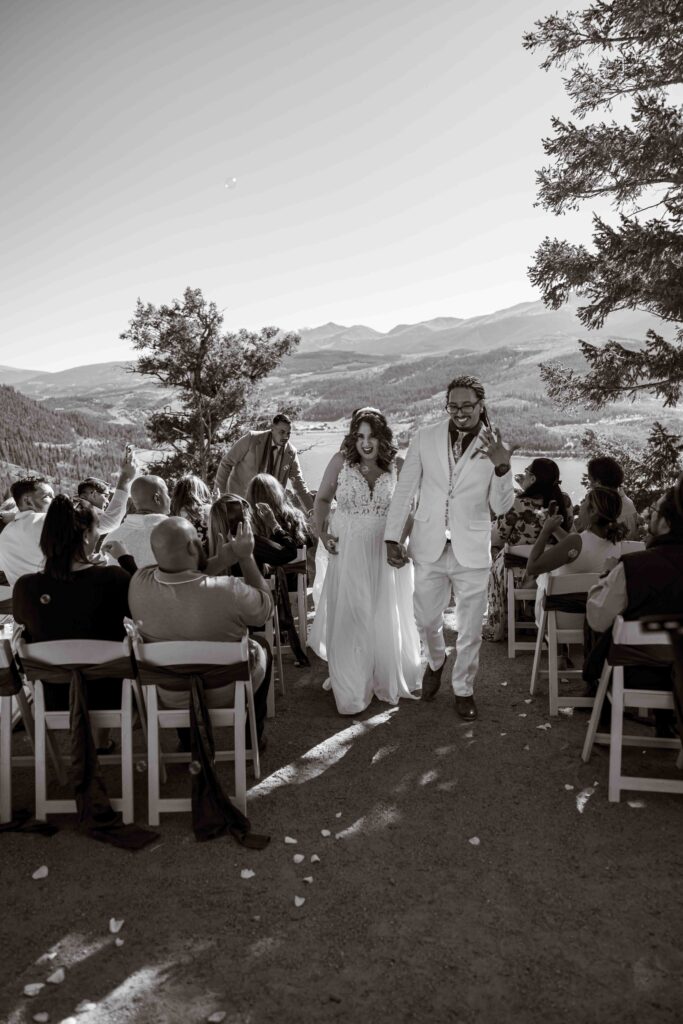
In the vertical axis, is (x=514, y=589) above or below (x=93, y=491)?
below

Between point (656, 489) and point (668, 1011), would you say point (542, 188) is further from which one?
point (668, 1011)

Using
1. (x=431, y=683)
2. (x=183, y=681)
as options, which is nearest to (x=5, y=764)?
(x=183, y=681)

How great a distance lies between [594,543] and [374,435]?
1625 millimetres

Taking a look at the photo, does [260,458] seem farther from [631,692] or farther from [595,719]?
[631,692]

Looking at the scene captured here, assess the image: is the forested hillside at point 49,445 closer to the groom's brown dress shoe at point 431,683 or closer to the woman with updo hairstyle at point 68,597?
the woman with updo hairstyle at point 68,597

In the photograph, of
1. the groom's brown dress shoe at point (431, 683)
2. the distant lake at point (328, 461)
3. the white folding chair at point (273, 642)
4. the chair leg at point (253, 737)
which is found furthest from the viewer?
the distant lake at point (328, 461)

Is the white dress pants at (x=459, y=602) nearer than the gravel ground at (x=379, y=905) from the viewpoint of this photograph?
No

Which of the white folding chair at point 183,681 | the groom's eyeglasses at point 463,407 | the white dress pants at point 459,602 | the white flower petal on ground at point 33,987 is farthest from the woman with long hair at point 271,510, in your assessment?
the white flower petal on ground at point 33,987

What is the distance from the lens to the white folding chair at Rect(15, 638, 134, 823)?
11.2 feet

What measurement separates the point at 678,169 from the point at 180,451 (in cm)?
1750

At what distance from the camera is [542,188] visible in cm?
954

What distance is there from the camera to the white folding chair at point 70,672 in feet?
11.2

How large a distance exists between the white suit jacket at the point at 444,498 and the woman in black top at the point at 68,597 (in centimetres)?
188

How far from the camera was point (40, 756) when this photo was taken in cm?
344
